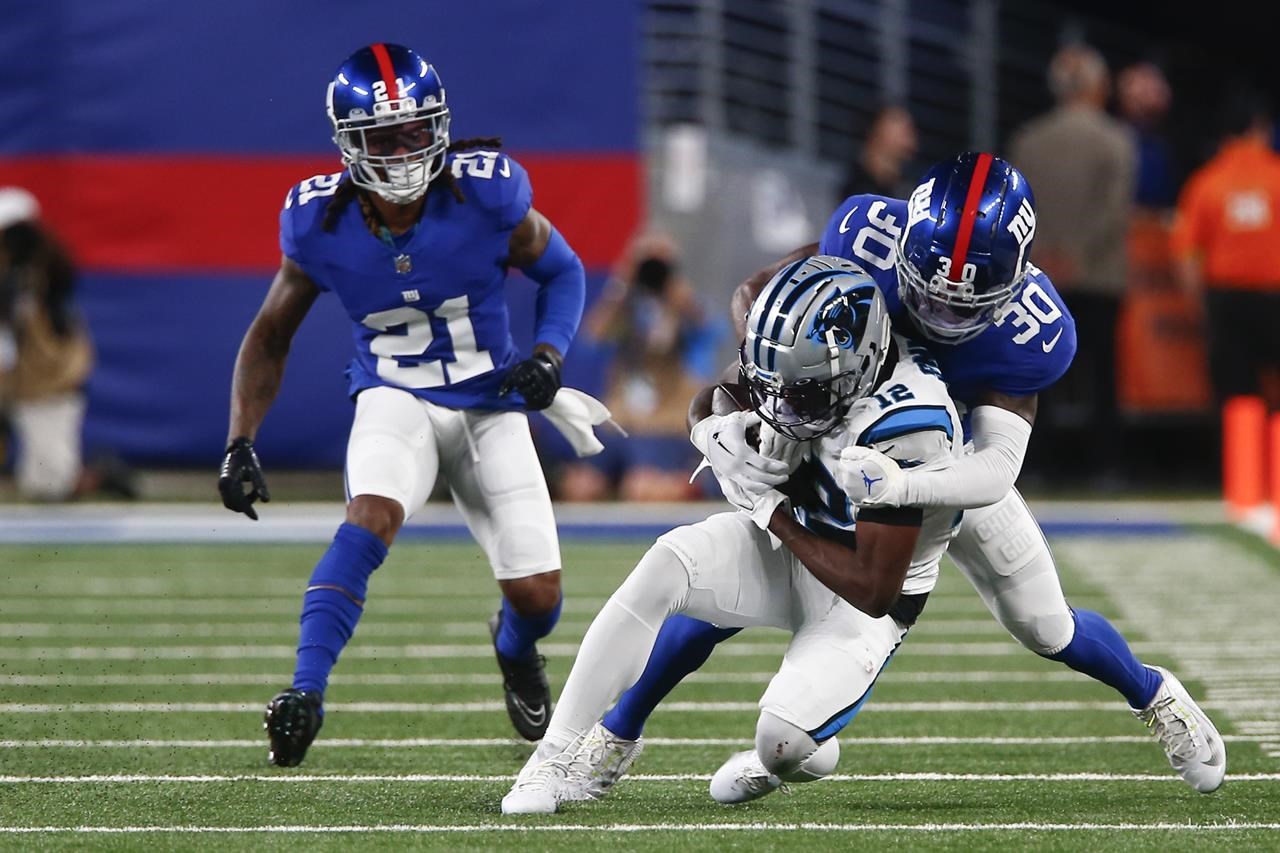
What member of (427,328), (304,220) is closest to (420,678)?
(427,328)

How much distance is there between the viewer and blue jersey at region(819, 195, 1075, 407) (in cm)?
381

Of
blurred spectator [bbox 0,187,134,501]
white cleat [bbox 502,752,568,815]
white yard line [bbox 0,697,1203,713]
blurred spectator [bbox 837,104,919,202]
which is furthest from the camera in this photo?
blurred spectator [bbox 0,187,134,501]

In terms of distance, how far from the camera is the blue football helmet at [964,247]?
3607 mm

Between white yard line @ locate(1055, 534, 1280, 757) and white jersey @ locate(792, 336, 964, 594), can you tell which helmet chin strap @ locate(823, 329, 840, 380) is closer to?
white jersey @ locate(792, 336, 964, 594)

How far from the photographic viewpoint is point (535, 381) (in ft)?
14.2

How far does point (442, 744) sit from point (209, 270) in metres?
5.86

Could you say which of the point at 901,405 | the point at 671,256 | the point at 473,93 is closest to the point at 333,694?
the point at 901,405

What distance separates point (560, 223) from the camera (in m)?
9.77

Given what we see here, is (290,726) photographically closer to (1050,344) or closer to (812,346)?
(812,346)

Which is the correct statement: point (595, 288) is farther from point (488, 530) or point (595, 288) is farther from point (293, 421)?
point (488, 530)

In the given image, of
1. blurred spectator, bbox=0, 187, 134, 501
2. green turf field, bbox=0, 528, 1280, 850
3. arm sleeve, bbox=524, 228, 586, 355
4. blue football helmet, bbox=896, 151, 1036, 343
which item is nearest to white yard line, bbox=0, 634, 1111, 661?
green turf field, bbox=0, 528, 1280, 850

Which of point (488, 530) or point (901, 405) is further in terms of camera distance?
point (488, 530)

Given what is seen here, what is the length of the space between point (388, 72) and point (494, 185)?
36 cm

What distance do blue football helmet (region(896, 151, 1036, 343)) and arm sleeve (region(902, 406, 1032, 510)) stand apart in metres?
0.17
